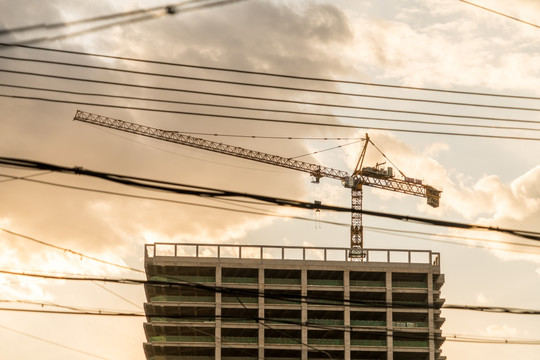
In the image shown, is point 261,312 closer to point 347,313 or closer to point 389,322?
point 347,313

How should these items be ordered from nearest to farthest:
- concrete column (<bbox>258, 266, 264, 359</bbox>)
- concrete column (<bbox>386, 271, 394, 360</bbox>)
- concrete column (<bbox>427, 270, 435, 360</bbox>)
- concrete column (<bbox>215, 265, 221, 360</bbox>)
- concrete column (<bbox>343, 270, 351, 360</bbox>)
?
concrete column (<bbox>215, 265, 221, 360</bbox>) < concrete column (<bbox>258, 266, 264, 359</bbox>) < concrete column (<bbox>386, 271, 394, 360</bbox>) < concrete column (<bbox>427, 270, 435, 360</bbox>) < concrete column (<bbox>343, 270, 351, 360</bbox>)

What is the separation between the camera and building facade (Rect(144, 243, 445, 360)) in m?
167

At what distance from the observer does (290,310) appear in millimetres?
170500

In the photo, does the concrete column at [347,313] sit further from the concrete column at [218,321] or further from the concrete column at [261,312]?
the concrete column at [218,321]

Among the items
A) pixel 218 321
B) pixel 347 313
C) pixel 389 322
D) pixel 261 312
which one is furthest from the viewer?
pixel 347 313

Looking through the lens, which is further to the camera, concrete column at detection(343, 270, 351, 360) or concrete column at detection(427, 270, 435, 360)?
concrete column at detection(343, 270, 351, 360)

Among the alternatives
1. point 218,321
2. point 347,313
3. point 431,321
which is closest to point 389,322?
point 431,321

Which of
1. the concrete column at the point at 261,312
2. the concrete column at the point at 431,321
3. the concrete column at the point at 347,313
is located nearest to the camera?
the concrete column at the point at 261,312

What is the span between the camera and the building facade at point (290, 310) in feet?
549

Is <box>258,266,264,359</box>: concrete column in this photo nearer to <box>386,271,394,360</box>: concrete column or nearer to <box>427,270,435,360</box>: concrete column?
<box>386,271,394,360</box>: concrete column

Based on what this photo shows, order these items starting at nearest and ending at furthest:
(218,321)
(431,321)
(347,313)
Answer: (218,321) < (431,321) < (347,313)

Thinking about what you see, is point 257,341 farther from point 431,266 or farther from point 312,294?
point 431,266

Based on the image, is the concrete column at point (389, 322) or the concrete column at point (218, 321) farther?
the concrete column at point (389, 322)

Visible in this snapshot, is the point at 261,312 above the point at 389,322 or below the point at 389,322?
above
